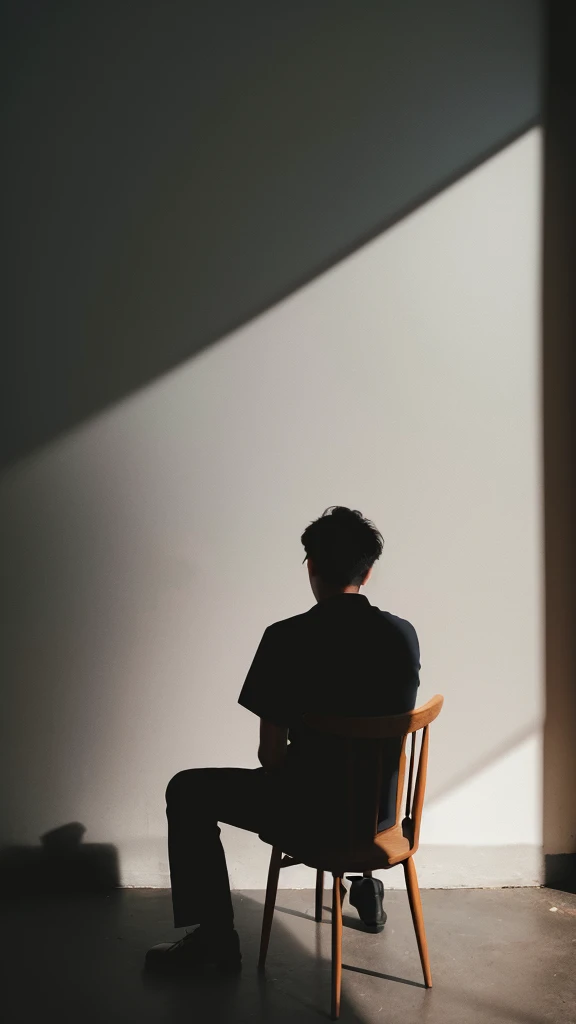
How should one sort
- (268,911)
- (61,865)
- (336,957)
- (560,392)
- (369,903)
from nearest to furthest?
(336,957)
(268,911)
(369,903)
(61,865)
(560,392)

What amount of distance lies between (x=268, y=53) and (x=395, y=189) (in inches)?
24.6

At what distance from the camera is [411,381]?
9.84ft

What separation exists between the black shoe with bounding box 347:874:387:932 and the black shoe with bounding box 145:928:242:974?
1.46 feet

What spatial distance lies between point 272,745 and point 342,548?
1.75 feet

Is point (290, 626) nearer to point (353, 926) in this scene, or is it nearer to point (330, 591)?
point (330, 591)

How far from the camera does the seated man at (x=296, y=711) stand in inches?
85.7

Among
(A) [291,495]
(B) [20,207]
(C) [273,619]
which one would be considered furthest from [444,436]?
(B) [20,207]

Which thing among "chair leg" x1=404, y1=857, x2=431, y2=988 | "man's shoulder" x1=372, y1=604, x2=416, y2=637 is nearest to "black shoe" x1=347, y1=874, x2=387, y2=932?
"chair leg" x1=404, y1=857, x2=431, y2=988

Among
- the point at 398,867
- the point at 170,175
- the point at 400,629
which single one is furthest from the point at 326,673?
the point at 170,175

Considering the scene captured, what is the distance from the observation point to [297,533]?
9.75ft

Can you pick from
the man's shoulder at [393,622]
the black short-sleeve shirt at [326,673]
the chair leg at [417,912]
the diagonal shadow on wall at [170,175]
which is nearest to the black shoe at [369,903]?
the chair leg at [417,912]

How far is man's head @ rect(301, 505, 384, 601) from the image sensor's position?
228 cm

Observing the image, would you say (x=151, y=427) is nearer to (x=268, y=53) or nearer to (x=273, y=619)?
(x=273, y=619)

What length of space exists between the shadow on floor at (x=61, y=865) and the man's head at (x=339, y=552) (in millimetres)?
1303
